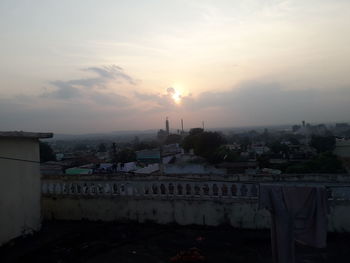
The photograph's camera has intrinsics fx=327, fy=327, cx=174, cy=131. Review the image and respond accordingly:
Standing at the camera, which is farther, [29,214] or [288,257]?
[29,214]

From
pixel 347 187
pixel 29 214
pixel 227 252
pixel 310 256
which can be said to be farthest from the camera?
pixel 29 214

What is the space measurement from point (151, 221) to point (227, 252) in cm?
222

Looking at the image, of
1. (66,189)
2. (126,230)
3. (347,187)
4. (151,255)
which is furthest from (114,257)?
(347,187)

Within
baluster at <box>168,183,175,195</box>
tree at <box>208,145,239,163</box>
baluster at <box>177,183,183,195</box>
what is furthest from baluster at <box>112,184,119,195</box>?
tree at <box>208,145,239,163</box>

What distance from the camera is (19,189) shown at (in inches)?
276

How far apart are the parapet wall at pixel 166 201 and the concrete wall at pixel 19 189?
87 cm

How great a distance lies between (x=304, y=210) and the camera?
4.32 meters

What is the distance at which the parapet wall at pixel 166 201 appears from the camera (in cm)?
714

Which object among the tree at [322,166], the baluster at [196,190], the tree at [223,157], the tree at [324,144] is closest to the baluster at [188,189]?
the baluster at [196,190]

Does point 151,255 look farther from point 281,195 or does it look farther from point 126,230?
point 281,195

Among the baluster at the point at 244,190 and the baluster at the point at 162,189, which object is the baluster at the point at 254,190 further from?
the baluster at the point at 162,189

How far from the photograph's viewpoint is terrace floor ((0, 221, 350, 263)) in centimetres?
590

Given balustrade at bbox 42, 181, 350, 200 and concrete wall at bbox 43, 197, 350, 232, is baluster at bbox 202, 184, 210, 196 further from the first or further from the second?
concrete wall at bbox 43, 197, 350, 232

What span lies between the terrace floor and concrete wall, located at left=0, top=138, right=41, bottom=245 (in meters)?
0.31
